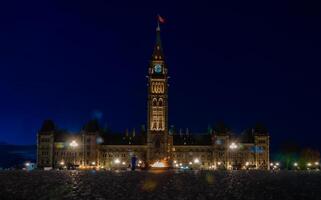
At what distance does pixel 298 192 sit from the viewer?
86625 mm

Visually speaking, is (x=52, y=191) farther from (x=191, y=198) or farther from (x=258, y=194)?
(x=258, y=194)

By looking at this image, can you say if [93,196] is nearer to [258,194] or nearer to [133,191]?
[133,191]

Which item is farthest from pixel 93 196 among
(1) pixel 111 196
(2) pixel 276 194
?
(2) pixel 276 194

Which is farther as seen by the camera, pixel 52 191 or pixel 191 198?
pixel 52 191

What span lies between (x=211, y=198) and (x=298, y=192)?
17.1 m

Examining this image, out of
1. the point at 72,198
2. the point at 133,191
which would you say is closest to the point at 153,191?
the point at 133,191

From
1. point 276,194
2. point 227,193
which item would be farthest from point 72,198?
point 276,194

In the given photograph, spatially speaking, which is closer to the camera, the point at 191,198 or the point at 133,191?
the point at 191,198

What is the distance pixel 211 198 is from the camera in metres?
75.4

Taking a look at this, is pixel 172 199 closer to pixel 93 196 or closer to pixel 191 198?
pixel 191 198

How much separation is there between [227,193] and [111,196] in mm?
16446

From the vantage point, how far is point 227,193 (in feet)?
276

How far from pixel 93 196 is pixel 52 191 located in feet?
37.4

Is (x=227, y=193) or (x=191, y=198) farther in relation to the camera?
(x=227, y=193)
